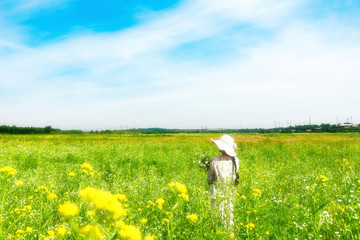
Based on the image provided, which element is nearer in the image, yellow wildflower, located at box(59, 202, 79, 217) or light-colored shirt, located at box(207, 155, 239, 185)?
yellow wildflower, located at box(59, 202, 79, 217)

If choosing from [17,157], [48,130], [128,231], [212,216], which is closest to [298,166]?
[212,216]

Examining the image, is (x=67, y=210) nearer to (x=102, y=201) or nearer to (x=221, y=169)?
(x=102, y=201)

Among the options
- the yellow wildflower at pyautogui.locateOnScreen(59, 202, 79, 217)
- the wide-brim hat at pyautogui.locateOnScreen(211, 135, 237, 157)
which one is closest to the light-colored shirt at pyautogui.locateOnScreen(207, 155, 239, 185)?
the wide-brim hat at pyautogui.locateOnScreen(211, 135, 237, 157)

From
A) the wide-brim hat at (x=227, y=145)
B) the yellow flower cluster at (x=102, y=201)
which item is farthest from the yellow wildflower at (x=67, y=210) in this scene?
the wide-brim hat at (x=227, y=145)

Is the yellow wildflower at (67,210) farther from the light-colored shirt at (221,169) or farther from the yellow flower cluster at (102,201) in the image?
the light-colored shirt at (221,169)

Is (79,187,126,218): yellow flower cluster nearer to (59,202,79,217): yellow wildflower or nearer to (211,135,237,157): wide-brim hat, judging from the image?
(59,202,79,217): yellow wildflower

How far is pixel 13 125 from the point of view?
236ft

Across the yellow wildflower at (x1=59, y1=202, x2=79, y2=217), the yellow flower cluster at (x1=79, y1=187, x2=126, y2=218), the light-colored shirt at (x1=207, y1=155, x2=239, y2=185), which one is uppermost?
the yellow flower cluster at (x1=79, y1=187, x2=126, y2=218)

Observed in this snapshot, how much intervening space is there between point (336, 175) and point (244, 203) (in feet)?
17.3

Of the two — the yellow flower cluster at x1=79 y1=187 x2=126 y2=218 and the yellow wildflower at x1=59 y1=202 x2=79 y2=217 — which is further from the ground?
the yellow flower cluster at x1=79 y1=187 x2=126 y2=218

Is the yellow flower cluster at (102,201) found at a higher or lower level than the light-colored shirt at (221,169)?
higher

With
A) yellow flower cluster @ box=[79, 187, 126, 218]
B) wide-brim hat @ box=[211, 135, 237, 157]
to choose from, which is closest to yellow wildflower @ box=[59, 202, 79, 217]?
yellow flower cluster @ box=[79, 187, 126, 218]

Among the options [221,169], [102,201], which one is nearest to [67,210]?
[102,201]

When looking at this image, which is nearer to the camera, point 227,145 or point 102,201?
point 102,201
